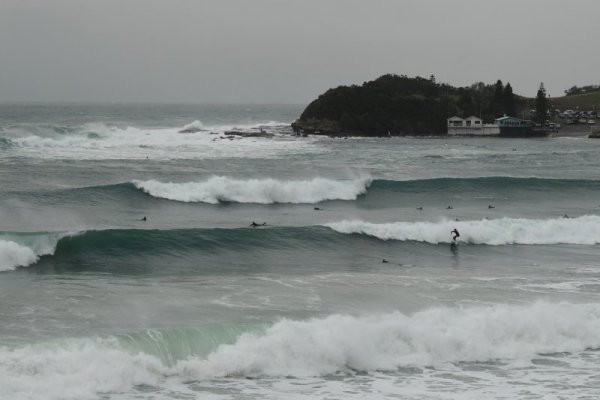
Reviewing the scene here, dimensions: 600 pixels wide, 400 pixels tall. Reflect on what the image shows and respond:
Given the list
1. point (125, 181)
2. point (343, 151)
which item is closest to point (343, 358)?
point (125, 181)

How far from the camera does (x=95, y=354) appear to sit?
13305mm

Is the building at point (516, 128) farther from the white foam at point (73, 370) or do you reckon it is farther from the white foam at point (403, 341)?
the white foam at point (73, 370)

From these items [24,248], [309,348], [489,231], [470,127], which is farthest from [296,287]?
[470,127]

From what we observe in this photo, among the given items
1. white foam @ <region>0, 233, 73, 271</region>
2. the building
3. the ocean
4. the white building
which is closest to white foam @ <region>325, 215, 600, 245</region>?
the ocean

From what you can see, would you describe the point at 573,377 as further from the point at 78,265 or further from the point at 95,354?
the point at 78,265

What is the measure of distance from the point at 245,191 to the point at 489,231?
12.3m

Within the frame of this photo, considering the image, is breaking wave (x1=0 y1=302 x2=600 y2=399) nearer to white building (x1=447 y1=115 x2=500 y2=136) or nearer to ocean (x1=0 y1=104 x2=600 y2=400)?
ocean (x1=0 y1=104 x2=600 y2=400)

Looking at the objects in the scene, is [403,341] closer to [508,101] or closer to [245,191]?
[245,191]

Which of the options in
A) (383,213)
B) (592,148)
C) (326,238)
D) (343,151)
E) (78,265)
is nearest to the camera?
(78,265)

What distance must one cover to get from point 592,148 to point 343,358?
61.4m

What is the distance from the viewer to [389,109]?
93.4 meters

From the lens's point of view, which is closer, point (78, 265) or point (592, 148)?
point (78, 265)

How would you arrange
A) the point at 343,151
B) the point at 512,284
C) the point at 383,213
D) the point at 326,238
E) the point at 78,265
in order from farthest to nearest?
the point at 343,151, the point at 383,213, the point at 326,238, the point at 78,265, the point at 512,284

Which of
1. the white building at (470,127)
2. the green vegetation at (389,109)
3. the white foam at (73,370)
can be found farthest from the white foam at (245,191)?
the white building at (470,127)
